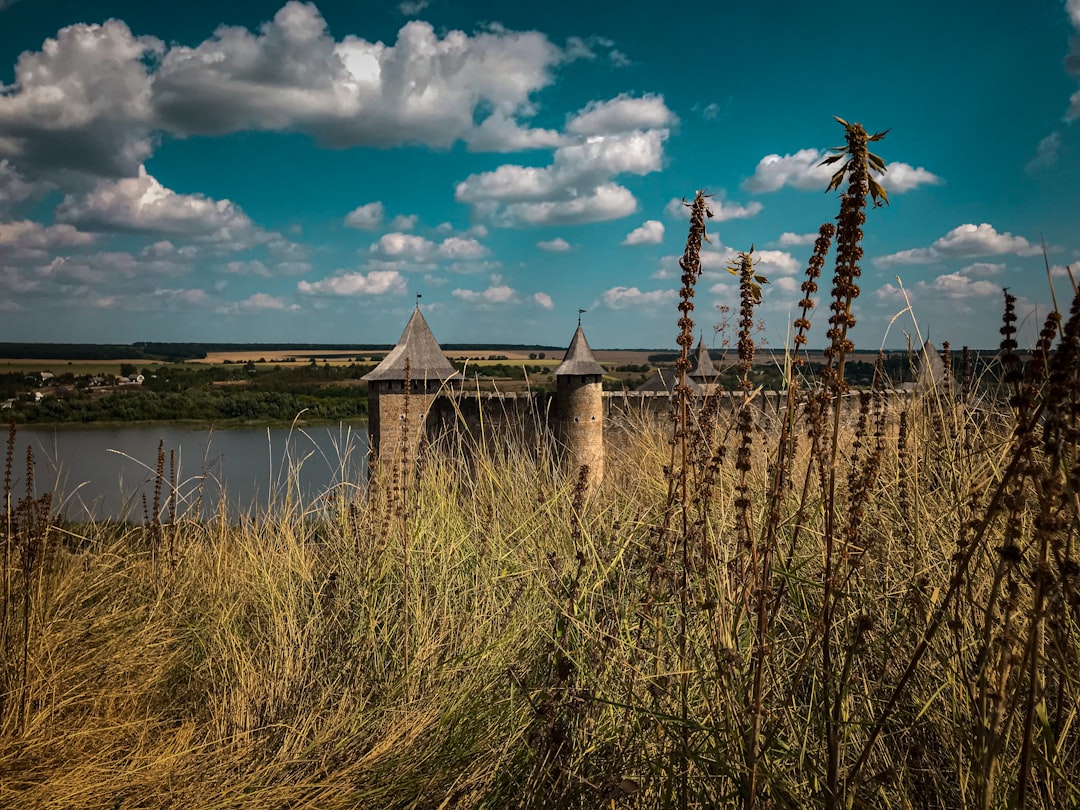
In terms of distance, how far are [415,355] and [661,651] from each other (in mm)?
15165

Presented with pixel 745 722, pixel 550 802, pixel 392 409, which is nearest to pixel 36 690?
pixel 550 802

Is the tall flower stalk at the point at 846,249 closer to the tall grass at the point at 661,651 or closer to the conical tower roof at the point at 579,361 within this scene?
the tall grass at the point at 661,651

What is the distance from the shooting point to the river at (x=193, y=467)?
196 inches

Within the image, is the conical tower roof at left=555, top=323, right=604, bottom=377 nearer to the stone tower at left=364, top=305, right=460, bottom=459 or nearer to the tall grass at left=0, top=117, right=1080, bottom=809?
the stone tower at left=364, top=305, right=460, bottom=459

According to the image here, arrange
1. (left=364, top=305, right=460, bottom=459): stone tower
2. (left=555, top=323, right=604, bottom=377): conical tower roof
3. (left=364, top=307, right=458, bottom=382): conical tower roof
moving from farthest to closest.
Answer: (left=364, top=307, right=458, bottom=382): conical tower roof < (left=364, top=305, right=460, bottom=459): stone tower < (left=555, top=323, right=604, bottom=377): conical tower roof

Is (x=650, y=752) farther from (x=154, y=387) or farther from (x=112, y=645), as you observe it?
(x=154, y=387)

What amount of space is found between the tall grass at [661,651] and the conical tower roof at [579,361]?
11.0 m

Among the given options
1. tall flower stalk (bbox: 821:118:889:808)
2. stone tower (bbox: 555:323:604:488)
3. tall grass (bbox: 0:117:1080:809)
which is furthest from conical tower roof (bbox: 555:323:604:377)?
tall flower stalk (bbox: 821:118:889:808)

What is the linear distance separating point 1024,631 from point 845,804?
0.95 metres

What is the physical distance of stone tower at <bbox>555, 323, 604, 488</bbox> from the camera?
15.1 meters

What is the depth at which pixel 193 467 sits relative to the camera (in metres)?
15.7

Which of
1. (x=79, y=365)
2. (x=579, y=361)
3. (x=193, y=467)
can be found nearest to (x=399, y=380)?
(x=579, y=361)

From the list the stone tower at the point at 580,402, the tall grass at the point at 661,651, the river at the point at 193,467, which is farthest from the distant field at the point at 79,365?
the tall grass at the point at 661,651

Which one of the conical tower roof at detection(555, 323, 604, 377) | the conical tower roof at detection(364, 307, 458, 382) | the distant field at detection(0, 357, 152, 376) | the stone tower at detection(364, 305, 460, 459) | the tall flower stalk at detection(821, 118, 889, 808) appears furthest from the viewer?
the distant field at detection(0, 357, 152, 376)
